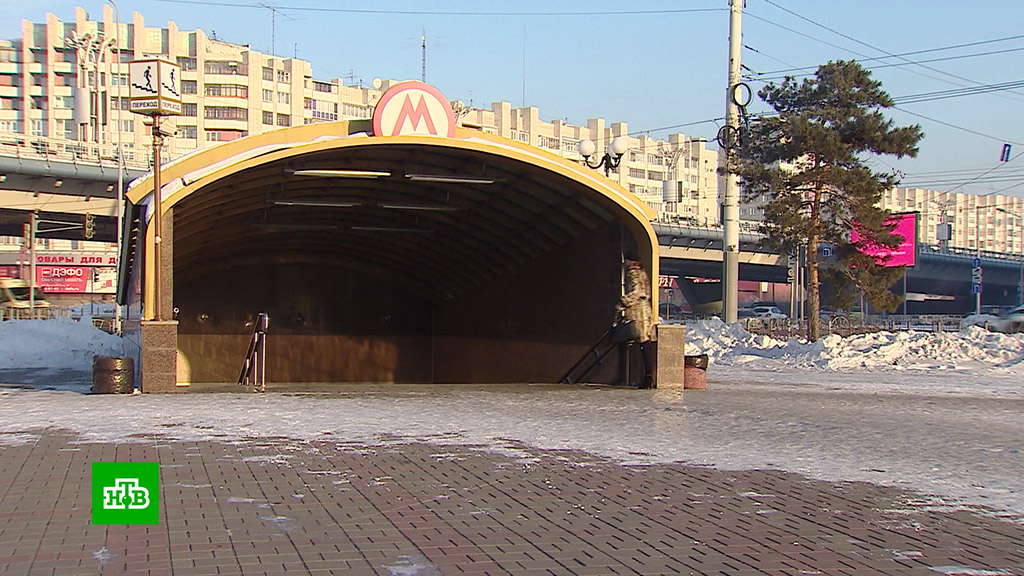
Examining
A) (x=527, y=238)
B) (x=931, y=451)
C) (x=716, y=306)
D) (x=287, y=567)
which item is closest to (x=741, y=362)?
(x=527, y=238)

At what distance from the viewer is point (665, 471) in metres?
10.0

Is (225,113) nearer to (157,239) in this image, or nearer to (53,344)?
(53,344)

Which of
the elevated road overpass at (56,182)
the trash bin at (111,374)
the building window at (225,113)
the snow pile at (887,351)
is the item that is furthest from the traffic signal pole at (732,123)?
the building window at (225,113)

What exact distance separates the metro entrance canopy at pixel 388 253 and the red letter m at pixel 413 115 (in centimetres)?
2

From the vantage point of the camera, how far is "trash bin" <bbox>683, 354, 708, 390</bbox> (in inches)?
820

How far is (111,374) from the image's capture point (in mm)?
17109

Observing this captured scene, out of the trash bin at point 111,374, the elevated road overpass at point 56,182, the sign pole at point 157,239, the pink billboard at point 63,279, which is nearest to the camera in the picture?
the trash bin at point 111,374

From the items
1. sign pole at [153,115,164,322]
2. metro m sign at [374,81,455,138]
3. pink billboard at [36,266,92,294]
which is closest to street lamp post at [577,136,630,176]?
metro m sign at [374,81,455,138]

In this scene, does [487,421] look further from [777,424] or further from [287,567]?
[287,567]

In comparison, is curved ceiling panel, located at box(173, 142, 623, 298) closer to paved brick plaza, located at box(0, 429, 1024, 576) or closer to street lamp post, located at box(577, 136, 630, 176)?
street lamp post, located at box(577, 136, 630, 176)

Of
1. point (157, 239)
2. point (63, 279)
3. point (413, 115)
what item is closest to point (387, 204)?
point (413, 115)

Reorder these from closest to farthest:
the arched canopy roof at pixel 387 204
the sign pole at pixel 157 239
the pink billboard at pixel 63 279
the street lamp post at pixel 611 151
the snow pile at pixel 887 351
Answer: the sign pole at pixel 157 239 → the arched canopy roof at pixel 387 204 → the street lamp post at pixel 611 151 → the snow pile at pixel 887 351 → the pink billboard at pixel 63 279

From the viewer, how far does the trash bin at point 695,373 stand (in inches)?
820

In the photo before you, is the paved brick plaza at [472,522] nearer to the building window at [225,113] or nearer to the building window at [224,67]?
the building window at [225,113]
